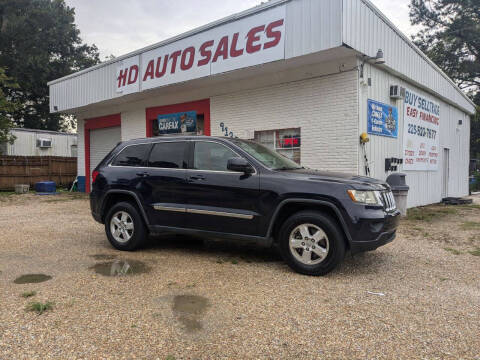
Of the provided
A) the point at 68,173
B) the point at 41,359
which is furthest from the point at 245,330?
the point at 68,173

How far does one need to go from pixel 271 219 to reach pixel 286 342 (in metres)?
1.93

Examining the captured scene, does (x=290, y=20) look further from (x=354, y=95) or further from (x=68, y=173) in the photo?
(x=68, y=173)

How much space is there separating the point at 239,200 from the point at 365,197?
159 centimetres

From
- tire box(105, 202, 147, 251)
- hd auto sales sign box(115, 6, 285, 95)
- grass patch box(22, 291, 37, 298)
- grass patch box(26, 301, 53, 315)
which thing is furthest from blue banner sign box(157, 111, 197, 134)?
grass patch box(26, 301, 53, 315)

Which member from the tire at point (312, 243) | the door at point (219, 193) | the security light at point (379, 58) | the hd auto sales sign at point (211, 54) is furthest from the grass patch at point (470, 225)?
the door at point (219, 193)

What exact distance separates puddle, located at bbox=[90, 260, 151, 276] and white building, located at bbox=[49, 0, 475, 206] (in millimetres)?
5879

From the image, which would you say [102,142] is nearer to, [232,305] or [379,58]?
[379,58]

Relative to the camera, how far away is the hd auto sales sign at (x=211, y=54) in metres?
8.73

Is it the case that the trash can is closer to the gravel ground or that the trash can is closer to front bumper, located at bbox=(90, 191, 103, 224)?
the gravel ground

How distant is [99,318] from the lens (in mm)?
3168

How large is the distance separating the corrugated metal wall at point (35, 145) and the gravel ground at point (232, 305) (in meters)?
20.8

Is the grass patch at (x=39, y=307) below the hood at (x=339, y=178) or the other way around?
below

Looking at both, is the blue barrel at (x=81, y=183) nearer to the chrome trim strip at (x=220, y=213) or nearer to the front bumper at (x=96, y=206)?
the front bumper at (x=96, y=206)

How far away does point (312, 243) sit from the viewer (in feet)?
14.3
